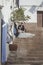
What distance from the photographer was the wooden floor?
17.4 m

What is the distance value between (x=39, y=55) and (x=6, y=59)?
98.3 inches

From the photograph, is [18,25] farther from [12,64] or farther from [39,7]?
[12,64]

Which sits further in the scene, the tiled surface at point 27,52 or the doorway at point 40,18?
the doorway at point 40,18

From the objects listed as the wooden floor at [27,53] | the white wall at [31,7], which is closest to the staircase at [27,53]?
the wooden floor at [27,53]

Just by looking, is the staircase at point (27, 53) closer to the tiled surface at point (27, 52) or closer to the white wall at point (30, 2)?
the tiled surface at point (27, 52)

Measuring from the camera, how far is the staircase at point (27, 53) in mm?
17422

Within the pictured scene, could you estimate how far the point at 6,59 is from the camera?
1733 cm

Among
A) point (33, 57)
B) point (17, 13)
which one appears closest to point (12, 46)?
point (33, 57)

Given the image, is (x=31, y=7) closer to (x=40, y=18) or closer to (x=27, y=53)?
(x=40, y=18)

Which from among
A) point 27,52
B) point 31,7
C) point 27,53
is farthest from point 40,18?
point 27,53

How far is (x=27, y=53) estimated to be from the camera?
19125mm

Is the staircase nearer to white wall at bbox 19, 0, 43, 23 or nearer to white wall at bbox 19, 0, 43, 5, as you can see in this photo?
white wall at bbox 19, 0, 43, 23

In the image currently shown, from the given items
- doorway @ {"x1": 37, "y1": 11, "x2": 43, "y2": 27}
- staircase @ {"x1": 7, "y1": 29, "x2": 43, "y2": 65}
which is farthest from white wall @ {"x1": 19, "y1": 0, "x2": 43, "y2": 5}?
staircase @ {"x1": 7, "y1": 29, "x2": 43, "y2": 65}

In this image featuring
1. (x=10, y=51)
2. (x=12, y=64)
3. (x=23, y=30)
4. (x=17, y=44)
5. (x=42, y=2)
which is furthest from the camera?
(x=42, y=2)
